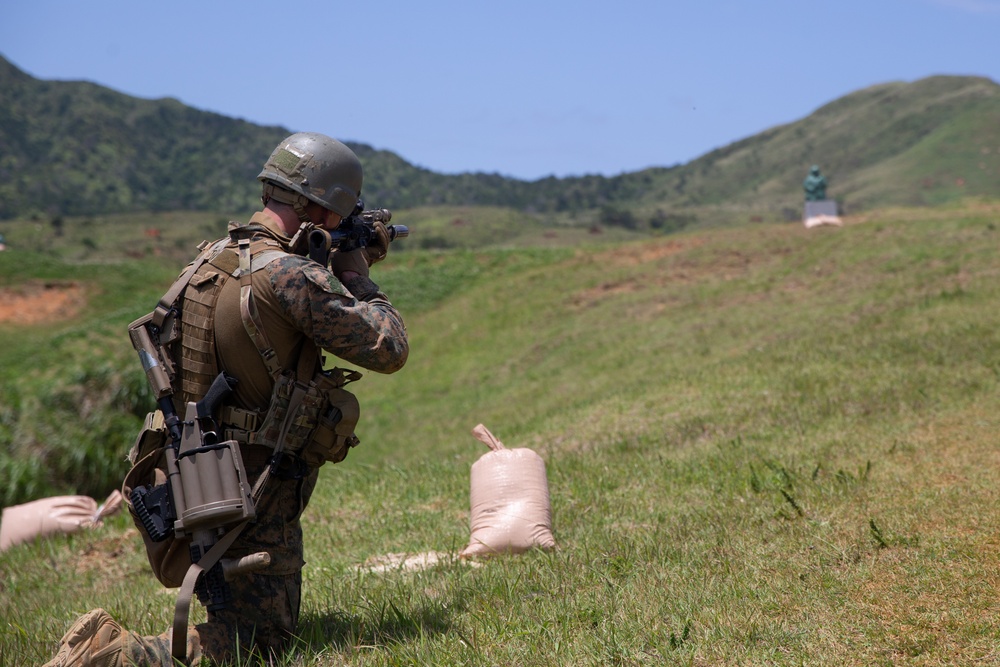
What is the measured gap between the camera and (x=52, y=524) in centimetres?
829

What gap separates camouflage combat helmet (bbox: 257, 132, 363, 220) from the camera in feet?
13.0

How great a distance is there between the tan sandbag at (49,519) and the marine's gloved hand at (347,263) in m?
5.06

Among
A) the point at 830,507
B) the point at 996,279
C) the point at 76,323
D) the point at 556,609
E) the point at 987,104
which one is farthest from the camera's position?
the point at 987,104

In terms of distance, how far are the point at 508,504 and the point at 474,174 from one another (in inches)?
4884

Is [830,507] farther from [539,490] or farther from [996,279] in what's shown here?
[996,279]

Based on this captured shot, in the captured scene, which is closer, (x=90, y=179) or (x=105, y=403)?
(x=105, y=403)

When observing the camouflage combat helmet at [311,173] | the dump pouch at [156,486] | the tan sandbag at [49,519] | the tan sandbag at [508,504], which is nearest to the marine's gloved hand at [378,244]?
the camouflage combat helmet at [311,173]

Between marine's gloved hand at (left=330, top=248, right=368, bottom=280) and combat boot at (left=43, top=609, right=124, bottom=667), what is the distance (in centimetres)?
160

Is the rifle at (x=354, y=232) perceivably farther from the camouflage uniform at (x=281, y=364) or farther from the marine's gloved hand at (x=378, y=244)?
the camouflage uniform at (x=281, y=364)

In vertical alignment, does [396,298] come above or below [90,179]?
below

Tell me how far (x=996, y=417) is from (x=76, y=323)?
26.2m

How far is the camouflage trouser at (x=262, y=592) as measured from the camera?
385 centimetres

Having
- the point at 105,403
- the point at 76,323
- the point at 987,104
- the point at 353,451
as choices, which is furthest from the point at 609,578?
the point at 987,104

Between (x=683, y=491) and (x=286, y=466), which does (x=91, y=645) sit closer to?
(x=286, y=466)
